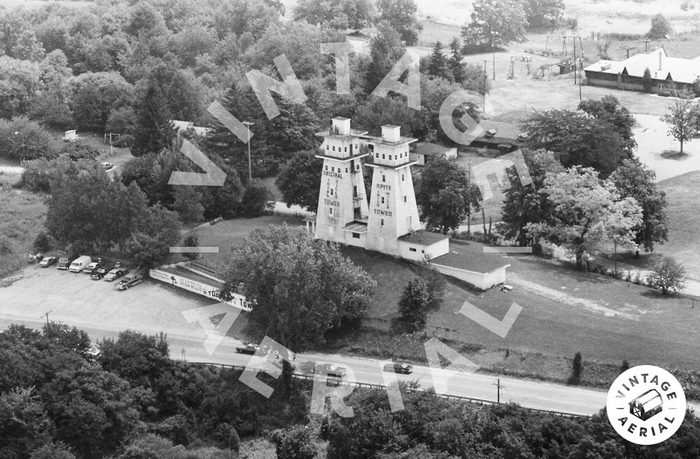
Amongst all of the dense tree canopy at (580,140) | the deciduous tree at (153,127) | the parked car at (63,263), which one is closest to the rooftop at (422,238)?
the dense tree canopy at (580,140)

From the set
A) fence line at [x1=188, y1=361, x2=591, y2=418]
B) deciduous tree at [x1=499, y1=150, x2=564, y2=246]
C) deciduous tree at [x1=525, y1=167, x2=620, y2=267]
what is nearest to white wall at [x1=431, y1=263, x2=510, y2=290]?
deciduous tree at [x1=525, y1=167, x2=620, y2=267]

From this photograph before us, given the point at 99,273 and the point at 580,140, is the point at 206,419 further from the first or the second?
the point at 580,140

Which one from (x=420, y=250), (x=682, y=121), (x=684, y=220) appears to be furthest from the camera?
(x=682, y=121)

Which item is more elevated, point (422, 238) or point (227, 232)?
point (422, 238)

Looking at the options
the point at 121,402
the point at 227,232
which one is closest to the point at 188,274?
the point at 227,232

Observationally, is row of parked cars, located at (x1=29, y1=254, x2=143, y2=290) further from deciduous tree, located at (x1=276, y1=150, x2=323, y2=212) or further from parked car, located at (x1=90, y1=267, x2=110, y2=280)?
deciduous tree, located at (x1=276, y1=150, x2=323, y2=212)

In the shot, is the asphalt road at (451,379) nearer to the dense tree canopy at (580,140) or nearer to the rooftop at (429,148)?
the dense tree canopy at (580,140)
